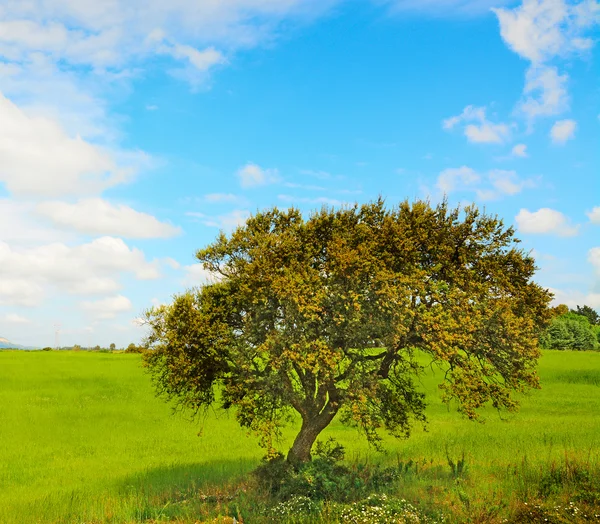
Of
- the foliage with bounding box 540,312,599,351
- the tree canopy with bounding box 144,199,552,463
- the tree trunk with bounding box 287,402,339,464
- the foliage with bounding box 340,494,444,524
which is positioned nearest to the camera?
the foliage with bounding box 340,494,444,524

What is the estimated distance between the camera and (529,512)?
1421cm

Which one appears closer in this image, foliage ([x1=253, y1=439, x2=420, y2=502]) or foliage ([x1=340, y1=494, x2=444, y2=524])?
foliage ([x1=340, y1=494, x2=444, y2=524])

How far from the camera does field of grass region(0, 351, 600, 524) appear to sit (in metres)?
18.0

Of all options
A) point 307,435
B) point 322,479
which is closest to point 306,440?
point 307,435

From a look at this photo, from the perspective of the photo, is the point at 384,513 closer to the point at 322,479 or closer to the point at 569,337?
the point at 322,479

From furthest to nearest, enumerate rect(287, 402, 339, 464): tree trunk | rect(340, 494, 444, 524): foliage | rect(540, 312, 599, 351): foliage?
rect(540, 312, 599, 351): foliage, rect(287, 402, 339, 464): tree trunk, rect(340, 494, 444, 524): foliage

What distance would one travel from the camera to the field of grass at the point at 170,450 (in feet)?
59.2

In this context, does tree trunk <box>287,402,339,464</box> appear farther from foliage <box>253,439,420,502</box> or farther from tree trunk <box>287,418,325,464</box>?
foliage <box>253,439,420,502</box>

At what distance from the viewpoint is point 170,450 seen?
32.0 metres

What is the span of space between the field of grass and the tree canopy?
10.1 ft

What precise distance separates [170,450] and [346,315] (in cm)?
2086

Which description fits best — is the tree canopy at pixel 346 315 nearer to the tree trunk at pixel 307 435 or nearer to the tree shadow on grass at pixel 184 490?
the tree trunk at pixel 307 435

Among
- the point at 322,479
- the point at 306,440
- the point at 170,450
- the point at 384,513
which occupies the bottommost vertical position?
the point at 170,450

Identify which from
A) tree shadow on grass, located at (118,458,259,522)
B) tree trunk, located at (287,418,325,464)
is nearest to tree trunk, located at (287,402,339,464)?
tree trunk, located at (287,418,325,464)
